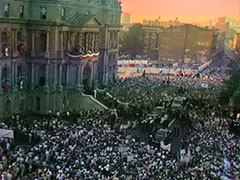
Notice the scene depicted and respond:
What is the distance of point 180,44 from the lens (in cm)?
11600

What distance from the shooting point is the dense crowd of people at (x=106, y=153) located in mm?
24984

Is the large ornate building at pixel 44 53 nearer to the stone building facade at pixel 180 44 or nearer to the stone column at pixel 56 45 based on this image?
the stone column at pixel 56 45

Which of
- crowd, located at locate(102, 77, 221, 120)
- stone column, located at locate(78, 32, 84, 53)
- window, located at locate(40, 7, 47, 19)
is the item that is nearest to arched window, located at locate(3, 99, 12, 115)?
window, located at locate(40, 7, 47, 19)

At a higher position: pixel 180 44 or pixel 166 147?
pixel 180 44

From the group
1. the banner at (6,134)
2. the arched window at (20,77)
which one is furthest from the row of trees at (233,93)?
the banner at (6,134)

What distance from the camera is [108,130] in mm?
34281

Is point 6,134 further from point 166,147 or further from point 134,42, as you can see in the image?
point 134,42

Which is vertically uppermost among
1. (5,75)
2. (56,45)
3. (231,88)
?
(56,45)

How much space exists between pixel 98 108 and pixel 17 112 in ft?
30.3

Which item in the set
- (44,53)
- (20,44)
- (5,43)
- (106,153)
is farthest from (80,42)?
(106,153)

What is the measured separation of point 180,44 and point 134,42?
1448 centimetres

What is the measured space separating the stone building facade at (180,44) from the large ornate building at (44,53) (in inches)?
2750

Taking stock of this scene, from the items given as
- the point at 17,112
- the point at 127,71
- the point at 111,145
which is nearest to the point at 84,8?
the point at 17,112

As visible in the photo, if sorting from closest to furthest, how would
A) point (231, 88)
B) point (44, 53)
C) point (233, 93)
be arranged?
point (44, 53)
point (233, 93)
point (231, 88)
